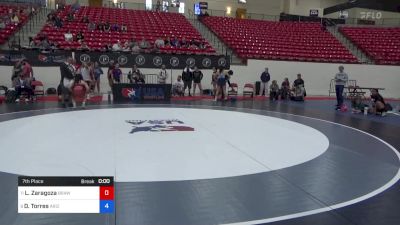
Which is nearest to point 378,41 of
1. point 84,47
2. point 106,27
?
point 106,27

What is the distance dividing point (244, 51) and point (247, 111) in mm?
10091

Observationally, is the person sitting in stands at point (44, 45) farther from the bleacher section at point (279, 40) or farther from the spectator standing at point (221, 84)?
the bleacher section at point (279, 40)

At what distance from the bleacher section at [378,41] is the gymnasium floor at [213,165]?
600 inches

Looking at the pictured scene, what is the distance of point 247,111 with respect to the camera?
11969mm

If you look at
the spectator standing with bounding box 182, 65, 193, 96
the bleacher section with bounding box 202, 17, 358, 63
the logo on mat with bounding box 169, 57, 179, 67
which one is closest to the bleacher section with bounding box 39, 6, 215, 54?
the logo on mat with bounding box 169, 57, 179, 67

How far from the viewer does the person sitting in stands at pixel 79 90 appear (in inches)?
466

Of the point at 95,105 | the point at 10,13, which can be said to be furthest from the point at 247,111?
the point at 10,13

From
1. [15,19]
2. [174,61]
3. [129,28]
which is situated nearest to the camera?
[174,61]

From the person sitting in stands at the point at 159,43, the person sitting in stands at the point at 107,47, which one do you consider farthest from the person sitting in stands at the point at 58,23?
the person sitting in stands at the point at 159,43

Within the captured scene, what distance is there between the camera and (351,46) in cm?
2519

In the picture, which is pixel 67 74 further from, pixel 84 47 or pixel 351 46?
pixel 351 46

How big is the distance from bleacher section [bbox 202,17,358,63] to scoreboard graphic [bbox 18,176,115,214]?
18.6 m

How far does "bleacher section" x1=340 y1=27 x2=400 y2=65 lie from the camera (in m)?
23.1

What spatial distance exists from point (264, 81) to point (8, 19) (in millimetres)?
14431
